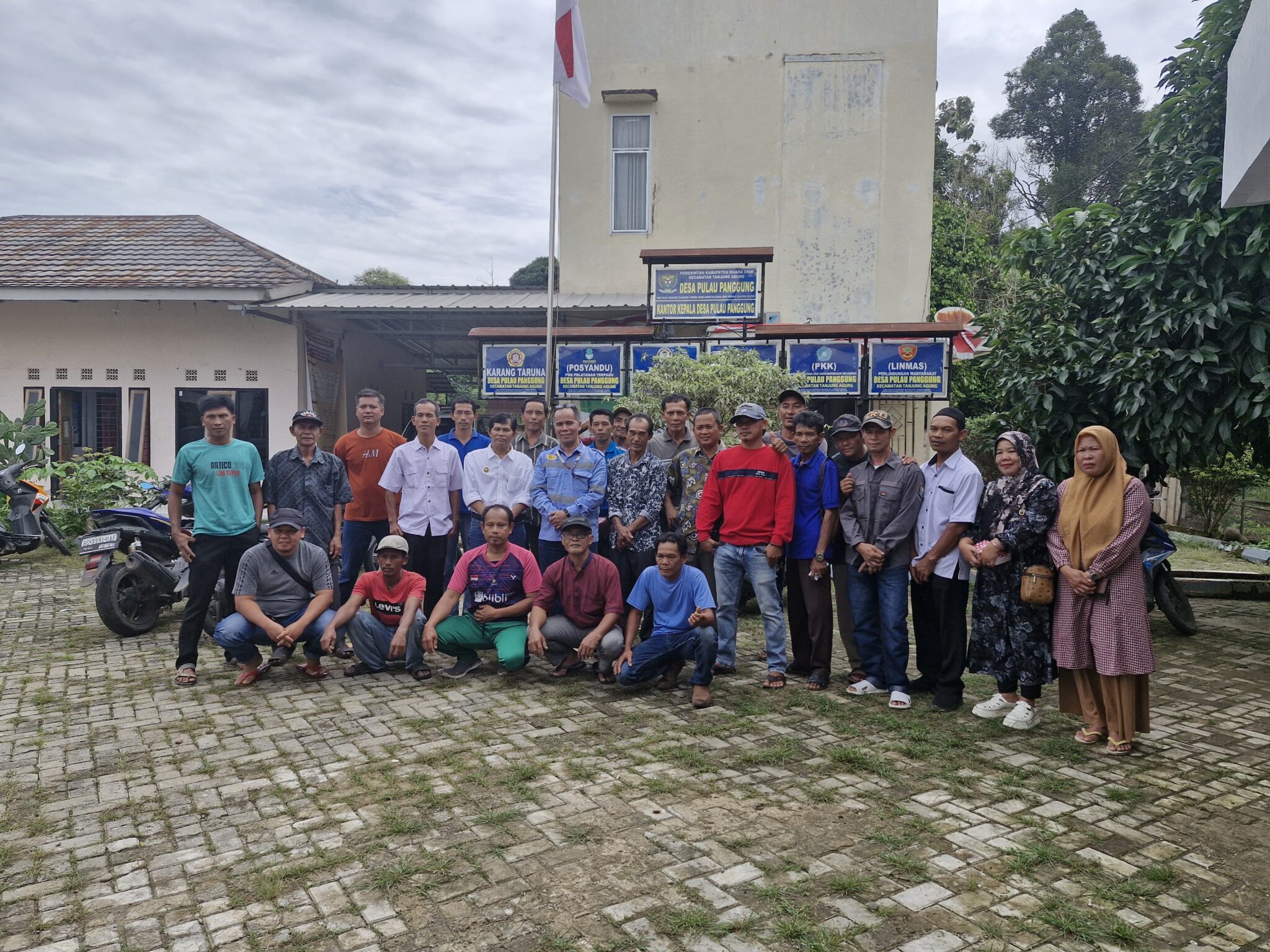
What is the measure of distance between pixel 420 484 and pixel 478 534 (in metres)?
0.63

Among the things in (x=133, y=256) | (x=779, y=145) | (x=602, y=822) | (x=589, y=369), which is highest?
(x=779, y=145)

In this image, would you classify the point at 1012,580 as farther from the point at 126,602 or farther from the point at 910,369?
the point at 910,369

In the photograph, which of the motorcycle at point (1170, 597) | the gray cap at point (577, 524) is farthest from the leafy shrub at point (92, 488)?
the motorcycle at point (1170, 597)

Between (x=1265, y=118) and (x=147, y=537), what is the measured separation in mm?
7523

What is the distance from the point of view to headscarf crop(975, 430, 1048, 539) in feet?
15.4

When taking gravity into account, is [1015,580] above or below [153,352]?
below

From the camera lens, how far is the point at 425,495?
6.23 m

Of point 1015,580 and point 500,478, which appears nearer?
point 1015,580

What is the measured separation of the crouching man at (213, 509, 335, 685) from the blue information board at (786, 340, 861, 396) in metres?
7.33

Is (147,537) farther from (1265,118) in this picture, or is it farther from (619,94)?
(619,94)

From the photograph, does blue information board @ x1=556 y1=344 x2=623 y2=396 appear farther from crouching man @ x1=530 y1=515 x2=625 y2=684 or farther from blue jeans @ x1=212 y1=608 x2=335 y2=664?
blue jeans @ x1=212 y1=608 x2=335 y2=664

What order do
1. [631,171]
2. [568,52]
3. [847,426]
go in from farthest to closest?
[631,171] < [568,52] < [847,426]

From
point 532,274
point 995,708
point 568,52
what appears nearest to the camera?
point 995,708

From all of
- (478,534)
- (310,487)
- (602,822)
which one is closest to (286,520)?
(310,487)
